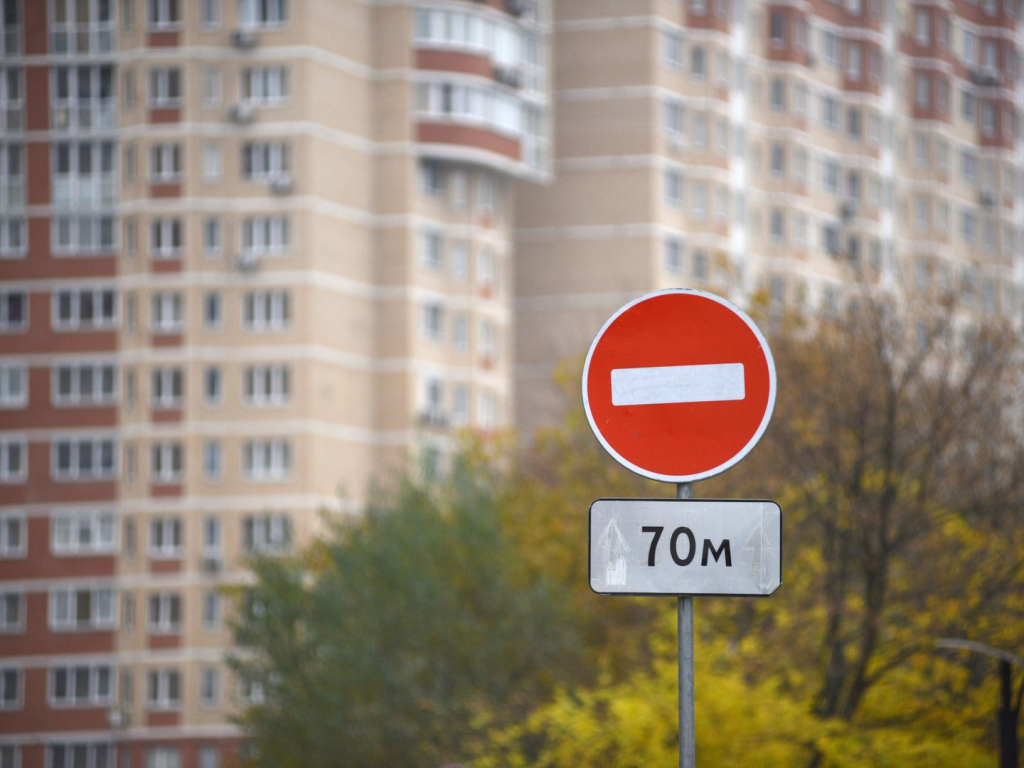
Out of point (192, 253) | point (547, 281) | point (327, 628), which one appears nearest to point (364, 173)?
point (192, 253)

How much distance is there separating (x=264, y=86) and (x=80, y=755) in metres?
21.1

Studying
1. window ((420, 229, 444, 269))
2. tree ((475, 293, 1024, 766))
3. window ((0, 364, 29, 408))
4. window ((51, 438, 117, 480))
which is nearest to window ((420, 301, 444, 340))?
window ((420, 229, 444, 269))

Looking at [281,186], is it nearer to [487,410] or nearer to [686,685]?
[487,410]

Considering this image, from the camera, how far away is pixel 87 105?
228ft

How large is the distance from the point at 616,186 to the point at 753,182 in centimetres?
991

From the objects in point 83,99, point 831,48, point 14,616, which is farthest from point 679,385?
point 831,48

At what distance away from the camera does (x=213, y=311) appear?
67500 mm

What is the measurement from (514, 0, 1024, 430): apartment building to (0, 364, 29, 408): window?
1704 cm

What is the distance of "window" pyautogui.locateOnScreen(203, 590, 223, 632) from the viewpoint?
6681 cm

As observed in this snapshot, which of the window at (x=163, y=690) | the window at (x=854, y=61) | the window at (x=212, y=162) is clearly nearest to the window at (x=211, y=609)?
the window at (x=163, y=690)

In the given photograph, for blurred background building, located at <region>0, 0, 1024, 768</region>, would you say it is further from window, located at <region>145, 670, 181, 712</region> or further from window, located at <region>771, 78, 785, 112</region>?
window, located at <region>771, 78, 785, 112</region>

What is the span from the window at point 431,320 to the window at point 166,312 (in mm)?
7670

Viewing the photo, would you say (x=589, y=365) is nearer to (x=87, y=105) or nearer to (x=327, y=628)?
(x=327, y=628)

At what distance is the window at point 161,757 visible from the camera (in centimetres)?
6556
